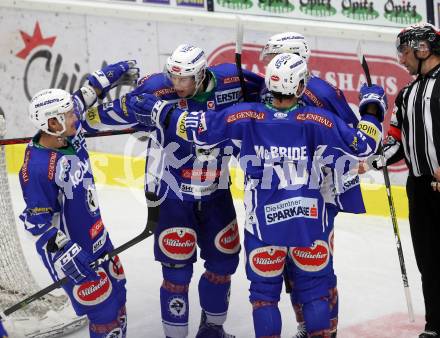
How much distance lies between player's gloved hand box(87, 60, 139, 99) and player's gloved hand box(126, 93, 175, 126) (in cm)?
37

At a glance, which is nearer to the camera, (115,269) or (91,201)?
(91,201)

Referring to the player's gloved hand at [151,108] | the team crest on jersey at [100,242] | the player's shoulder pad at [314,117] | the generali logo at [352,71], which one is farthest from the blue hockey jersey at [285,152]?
the generali logo at [352,71]

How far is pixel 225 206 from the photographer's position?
15.8ft

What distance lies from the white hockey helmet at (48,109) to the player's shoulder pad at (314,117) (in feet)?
3.40

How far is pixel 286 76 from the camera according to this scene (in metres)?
4.05

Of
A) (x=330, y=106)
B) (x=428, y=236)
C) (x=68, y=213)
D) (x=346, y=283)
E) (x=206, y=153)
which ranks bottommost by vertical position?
(x=346, y=283)

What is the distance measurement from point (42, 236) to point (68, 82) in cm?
375

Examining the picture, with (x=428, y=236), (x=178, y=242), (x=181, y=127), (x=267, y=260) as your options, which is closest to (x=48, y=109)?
(x=181, y=127)

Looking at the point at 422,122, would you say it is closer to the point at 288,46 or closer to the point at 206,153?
the point at 288,46

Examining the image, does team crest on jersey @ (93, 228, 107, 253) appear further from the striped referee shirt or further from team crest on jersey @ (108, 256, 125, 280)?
the striped referee shirt

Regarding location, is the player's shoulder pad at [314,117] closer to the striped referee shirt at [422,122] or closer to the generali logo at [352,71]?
the striped referee shirt at [422,122]

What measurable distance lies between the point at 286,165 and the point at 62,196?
1.02m

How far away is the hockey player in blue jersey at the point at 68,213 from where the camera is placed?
4238mm

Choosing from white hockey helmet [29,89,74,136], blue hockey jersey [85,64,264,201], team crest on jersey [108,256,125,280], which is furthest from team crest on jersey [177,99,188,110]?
team crest on jersey [108,256,125,280]
